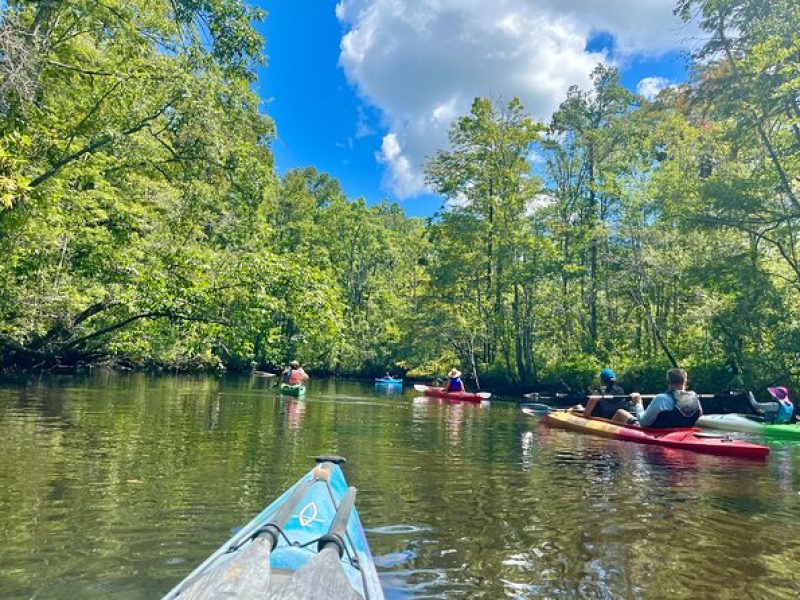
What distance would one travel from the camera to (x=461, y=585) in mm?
3982

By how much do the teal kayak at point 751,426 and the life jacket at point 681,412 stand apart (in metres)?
4.74

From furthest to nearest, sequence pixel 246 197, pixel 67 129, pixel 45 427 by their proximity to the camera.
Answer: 1. pixel 246 197
2. pixel 67 129
3. pixel 45 427

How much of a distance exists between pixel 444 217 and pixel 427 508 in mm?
28632

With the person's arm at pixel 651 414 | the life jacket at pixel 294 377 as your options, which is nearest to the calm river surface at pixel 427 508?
the person's arm at pixel 651 414

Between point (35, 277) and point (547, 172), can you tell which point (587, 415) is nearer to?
point (35, 277)

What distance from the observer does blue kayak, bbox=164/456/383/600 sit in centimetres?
247

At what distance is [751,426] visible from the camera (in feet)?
49.9

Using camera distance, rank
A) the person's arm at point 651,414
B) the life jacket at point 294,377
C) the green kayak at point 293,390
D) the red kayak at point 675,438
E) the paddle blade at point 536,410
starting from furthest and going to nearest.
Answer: the life jacket at point 294,377
the green kayak at point 293,390
the paddle blade at point 536,410
the person's arm at point 651,414
the red kayak at point 675,438

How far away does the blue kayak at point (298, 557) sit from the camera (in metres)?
2.47

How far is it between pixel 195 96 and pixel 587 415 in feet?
35.5

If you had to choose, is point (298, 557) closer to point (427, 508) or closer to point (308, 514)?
point (308, 514)

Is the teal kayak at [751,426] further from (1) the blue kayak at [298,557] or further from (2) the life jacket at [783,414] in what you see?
(1) the blue kayak at [298,557]

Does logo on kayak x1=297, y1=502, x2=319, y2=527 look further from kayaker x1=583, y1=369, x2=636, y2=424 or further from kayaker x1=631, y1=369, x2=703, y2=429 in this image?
kayaker x1=583, y1=369, x2=636, y2=424

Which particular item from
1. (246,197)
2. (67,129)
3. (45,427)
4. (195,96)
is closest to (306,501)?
(45,427)
